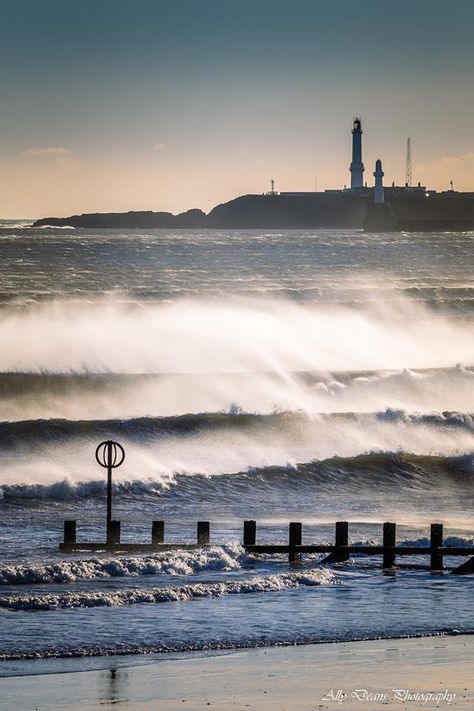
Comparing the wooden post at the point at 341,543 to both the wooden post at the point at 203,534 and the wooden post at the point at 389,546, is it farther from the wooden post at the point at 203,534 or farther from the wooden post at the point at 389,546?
the wooden post at the point at 203,534

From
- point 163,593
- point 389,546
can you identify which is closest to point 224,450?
point 389,546

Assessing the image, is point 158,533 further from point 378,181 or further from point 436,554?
point 378,181

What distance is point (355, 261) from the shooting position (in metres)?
119

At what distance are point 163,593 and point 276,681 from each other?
4094 mm

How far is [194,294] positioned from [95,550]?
5850cm

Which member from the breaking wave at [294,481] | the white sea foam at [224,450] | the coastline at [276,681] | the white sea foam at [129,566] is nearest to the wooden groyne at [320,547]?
the white sea foam at [129,566]

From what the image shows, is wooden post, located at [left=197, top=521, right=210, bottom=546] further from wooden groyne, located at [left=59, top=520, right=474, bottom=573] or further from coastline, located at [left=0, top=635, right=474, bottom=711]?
coastline, located at [left=0, top=635, right=474, bottom=711]

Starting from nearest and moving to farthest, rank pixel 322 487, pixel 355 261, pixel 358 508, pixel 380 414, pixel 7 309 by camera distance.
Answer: pixel 358 508 < pixel 322 487 < pixel 380 414 < pixel 7 309 < pixel 355 261

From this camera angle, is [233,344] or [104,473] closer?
[104,473]

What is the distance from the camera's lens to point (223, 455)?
35031 millimetres

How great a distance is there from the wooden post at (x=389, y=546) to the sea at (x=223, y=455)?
45 centimetres

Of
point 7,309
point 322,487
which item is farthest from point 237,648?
point 7,309

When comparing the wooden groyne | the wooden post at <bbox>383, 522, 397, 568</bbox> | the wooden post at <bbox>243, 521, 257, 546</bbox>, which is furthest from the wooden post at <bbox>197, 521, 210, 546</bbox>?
the wooden post at <bbox>383, 522, 397, 568</bbox>

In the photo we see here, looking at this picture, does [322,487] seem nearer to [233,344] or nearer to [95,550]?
[95,550]
